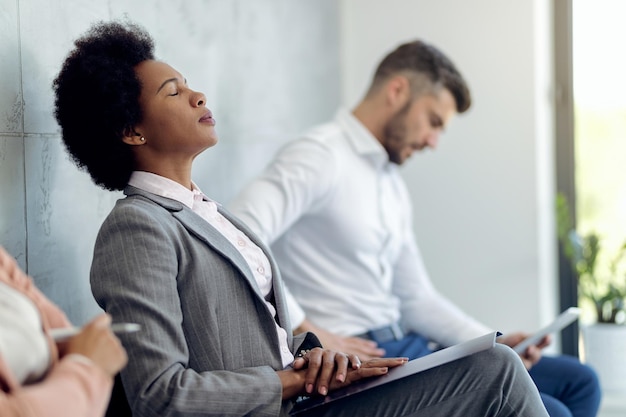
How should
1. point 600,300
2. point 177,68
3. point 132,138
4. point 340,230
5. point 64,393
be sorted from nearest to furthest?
point 64,393, point 132,138, point 177,68, point 340,230, point 600,300

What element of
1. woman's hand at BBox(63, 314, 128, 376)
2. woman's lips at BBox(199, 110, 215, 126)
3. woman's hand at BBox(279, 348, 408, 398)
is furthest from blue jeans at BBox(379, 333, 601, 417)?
woman's hand at BBox(63, 314, 128, 376)

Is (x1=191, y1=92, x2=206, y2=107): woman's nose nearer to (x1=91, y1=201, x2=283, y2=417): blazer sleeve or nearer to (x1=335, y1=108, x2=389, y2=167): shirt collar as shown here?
(x1=91, y1=201, x2=283, y2=417): blazer sleeve

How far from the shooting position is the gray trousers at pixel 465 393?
1.56 metres

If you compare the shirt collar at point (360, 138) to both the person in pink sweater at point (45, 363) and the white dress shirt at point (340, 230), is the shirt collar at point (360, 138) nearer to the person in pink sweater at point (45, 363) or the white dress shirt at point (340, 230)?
the white dress shirt at point (340, 230)

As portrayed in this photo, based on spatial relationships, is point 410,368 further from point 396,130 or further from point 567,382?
point 396,130

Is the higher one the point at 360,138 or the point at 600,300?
the point at 360,138

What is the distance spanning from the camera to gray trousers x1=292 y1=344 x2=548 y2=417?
61.4 inches

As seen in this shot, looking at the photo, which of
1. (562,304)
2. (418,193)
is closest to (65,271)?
(418,193)

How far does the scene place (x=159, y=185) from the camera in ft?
5.37

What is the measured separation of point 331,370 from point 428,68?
4.31ft

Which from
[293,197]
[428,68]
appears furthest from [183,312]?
[428,68]

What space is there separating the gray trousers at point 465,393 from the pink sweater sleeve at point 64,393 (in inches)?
24.0

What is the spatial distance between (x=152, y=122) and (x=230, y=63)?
103 cm

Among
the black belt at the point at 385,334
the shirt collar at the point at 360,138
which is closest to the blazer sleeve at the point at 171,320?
the black belt at the point at 385,334
